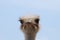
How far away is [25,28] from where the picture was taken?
385 inches

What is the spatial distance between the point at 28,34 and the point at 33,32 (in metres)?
0.15

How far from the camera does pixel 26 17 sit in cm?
984

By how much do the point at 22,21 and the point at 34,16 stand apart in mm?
275

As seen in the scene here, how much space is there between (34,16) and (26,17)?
256 millimetres

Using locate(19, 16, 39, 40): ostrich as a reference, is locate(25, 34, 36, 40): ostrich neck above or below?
below

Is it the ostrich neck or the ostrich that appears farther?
the ostrich neck

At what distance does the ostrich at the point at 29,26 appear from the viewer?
31.8ft

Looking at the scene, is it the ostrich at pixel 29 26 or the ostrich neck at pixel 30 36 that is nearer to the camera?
the ostrich at pixel 29 26

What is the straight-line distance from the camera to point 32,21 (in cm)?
984

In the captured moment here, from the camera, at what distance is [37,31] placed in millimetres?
10031

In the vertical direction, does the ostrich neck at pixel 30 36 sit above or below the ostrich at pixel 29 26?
below

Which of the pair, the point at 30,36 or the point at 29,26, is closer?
the point at 29,26

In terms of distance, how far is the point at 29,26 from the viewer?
9633 mm

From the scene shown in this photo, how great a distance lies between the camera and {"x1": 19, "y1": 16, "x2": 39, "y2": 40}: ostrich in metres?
9.70
